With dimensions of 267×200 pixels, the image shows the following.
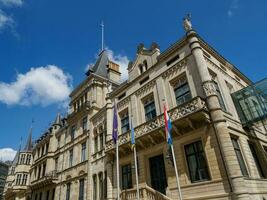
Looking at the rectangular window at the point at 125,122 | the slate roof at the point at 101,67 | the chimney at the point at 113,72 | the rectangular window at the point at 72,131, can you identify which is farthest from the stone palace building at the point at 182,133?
the slate roof at the point at 101,67

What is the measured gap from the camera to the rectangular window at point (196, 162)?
40.0 ft

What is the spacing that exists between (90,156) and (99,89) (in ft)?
29.2

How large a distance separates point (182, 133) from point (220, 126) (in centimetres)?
270

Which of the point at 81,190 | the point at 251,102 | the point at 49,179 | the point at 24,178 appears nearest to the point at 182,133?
the point at 251,102

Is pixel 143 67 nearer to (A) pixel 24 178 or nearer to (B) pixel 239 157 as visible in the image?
(B) pixel 239 157

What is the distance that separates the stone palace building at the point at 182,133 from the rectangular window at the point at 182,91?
0.07 m

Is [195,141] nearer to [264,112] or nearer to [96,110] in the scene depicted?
[264,112]

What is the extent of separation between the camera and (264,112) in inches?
555

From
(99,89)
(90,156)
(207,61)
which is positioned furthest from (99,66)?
(207,61)

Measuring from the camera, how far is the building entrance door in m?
14.4

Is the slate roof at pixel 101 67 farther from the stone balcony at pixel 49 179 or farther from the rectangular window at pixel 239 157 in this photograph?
the rectangular window at pixel 239 157

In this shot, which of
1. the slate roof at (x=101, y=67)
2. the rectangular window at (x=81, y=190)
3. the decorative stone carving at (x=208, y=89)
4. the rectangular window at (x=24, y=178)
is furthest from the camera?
the rectangular window at (x=24, y=178)

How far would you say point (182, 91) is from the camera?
15.4m

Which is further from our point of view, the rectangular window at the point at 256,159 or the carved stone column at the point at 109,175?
the carved stone column at the point at 109,175
